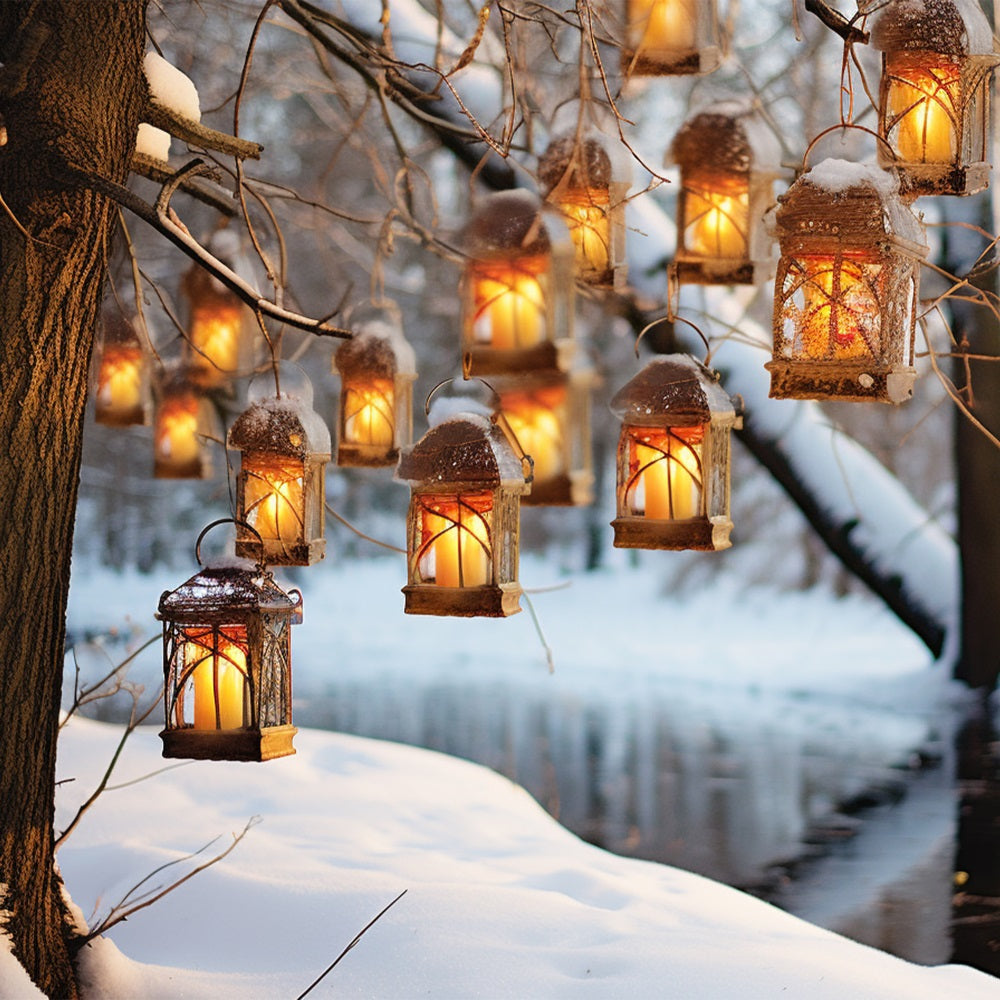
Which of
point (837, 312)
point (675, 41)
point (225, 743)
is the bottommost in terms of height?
point (225, 743)

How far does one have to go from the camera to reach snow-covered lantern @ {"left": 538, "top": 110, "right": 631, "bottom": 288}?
3.86 metres

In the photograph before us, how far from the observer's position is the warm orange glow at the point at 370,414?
4.41m

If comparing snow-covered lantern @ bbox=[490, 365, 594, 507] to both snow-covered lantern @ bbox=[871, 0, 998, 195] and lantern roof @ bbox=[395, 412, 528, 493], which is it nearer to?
lantern roof @ bbox=[395, 412, 528, 493]

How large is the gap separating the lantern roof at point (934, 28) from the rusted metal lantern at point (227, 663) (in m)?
1.97

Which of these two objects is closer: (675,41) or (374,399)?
(675,41)

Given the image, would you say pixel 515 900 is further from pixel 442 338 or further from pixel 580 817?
pixel 442 338

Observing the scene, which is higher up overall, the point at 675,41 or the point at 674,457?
the point at 675,41

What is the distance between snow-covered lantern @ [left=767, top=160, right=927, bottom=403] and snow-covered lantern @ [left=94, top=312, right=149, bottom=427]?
2.53 meters

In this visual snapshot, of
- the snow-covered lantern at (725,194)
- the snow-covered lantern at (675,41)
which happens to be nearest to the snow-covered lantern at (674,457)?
the snow-covered lantern at (725,194)

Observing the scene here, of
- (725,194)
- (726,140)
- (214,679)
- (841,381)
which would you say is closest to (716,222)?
(725,194)

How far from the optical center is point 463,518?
11.3 feet

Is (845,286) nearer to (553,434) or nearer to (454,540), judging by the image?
(553,434)

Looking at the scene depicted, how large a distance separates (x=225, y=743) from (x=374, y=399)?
144 centimetres

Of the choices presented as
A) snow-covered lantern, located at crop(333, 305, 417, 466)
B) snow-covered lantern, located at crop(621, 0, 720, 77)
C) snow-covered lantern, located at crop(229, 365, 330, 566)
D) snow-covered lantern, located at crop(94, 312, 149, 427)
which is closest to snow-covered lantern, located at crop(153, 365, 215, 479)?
snow-covered lantern, located at crop(94, 312, 149, 427)
